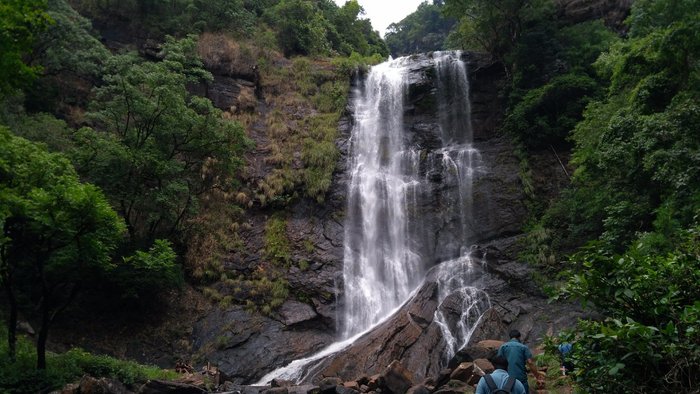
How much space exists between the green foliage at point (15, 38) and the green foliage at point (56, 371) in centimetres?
590

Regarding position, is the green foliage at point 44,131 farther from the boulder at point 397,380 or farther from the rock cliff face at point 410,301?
the boulder at point 397,380

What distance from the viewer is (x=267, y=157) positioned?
75.6ft

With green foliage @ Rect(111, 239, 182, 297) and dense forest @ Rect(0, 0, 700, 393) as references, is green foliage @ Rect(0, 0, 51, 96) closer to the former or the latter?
dense forest @ Rect(0, 0, 700, 393)

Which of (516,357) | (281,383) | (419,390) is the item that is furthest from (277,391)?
(516,357)

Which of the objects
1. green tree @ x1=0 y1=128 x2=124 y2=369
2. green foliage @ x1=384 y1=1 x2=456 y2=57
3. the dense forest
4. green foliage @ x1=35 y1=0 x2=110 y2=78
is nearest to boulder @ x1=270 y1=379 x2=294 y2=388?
the dense forest

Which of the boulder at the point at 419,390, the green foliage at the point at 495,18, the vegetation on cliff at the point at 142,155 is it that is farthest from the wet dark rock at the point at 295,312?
the green foliage at the point at 495,18

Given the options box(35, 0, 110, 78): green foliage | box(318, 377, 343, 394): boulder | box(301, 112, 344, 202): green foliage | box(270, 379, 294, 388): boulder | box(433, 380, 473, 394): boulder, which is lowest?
box(270, 379, 294, 388): boulder

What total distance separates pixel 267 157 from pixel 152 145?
647 cm

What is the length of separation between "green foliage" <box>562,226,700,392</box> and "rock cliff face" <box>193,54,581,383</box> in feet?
28.2

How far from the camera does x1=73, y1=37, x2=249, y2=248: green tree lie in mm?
16359

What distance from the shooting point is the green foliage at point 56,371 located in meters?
10.2

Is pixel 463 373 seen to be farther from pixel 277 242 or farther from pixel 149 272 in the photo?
pixel 277 242

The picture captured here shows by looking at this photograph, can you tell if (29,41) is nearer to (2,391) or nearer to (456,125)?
(2,391)

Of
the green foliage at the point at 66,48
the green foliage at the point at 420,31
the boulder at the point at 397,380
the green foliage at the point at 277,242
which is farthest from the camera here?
the green foliage at the point at 420,31
